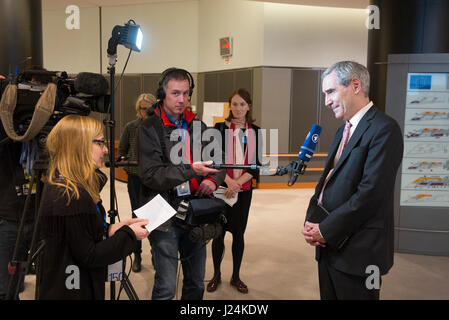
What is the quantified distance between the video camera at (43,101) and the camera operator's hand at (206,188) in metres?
0.65

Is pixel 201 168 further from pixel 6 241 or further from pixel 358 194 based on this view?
pixel 6 241

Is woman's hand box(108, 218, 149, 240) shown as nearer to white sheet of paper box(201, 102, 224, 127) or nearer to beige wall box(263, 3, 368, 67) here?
white sheet of paper box(201, 102, 224, 127)

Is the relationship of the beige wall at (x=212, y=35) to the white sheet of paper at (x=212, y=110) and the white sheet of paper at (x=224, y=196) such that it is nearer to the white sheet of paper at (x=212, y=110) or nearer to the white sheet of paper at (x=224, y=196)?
the white sheet of paper at (x=212, y=110)

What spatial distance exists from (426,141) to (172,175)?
10.5 ft

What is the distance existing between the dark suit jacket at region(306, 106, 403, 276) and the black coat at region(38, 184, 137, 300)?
950 mm

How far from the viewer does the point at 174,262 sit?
2.10 meters

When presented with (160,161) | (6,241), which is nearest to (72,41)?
(6,241)

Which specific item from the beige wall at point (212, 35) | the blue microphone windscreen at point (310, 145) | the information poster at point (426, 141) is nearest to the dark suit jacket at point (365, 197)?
the blue microphone windscreen at point (310, 145)

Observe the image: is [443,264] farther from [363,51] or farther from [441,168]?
[363,51]

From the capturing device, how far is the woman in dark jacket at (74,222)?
151cm

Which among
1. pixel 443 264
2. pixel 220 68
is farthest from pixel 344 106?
pixel 220 68

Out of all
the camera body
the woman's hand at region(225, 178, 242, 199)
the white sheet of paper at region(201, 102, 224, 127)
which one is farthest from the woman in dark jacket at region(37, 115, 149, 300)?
the white sheet of paper at region(201, 102, 224, 127)

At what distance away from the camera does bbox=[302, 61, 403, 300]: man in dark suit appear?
5.62 ft

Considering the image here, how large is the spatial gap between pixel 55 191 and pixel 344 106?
1267 millimetres
